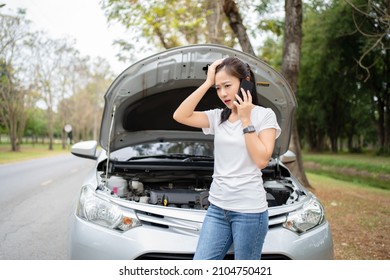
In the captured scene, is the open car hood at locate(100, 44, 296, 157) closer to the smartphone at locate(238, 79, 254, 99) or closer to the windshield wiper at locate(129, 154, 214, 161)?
the windshield wiper at locate(129, 154, 214, 161)

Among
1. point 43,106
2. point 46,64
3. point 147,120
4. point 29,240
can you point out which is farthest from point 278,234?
point 43,106

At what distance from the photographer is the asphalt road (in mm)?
3590

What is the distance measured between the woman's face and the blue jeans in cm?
59

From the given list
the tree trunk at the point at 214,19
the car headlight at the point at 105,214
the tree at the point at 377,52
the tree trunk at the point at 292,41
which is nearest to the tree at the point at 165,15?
the tree trunk at the point at 214,19

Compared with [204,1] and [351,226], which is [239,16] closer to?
[204,1]

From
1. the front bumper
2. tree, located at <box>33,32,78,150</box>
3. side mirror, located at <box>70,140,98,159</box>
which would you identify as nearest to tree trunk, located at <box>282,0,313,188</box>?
tree, located at <box>33,32,78,150</box>

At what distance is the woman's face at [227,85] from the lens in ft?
6.29

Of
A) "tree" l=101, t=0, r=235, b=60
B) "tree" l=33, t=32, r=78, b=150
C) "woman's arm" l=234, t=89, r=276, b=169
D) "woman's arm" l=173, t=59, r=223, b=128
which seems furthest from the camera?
"tree" l=101, t=0, r=235, b=60

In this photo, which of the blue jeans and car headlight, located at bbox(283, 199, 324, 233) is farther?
car headlight, located at bbox(283, 199, 324, 233)

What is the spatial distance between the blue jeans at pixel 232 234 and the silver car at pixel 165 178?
30 centimetres

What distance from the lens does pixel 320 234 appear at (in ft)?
8.15

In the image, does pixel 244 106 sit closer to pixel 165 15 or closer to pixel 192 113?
pixel 192 113

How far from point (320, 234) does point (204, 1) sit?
5.98 metres

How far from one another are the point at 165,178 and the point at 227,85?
1849mm
